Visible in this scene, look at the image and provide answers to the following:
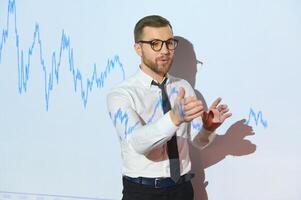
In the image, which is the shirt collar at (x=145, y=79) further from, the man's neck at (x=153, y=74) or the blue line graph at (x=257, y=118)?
the blue line graph at (x=257, y=118)

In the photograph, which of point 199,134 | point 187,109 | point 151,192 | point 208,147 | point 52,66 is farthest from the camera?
point 52,66

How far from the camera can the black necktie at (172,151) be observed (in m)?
1.28

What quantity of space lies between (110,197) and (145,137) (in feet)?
2.11

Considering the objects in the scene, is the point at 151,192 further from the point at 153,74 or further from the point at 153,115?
the point at 153,74

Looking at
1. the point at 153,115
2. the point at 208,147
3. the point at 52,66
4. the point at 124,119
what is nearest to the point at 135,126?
the point at 124,119

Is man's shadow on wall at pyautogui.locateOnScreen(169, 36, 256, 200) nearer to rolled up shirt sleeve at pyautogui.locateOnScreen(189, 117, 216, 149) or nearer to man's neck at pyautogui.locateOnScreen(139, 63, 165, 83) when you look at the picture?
rolled up shirt sleeve at pyautogui.locateOnScreen(189, 117, 216, 149)

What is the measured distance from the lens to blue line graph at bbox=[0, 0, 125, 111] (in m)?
1.64

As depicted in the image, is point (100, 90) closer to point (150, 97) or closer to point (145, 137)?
point (150, 97)

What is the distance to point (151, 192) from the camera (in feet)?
4.15

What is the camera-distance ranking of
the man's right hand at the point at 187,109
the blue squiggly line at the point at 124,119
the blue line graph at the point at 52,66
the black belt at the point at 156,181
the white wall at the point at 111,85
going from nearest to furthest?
the man's right hand at the point at 187,109, the blue squiggly line at the point at 124,119, the black belt at the point at 156,181, the white wall at the point at 111,85, the blue line graph at the point at 52,66

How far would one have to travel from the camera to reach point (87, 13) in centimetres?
165

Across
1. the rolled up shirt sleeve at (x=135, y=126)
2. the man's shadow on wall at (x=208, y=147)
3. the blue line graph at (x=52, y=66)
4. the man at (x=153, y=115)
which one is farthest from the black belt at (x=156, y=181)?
the blue line graph at (x=52, y=66)

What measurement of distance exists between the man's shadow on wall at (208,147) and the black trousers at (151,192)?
23cm

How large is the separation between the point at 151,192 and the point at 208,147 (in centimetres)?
35
